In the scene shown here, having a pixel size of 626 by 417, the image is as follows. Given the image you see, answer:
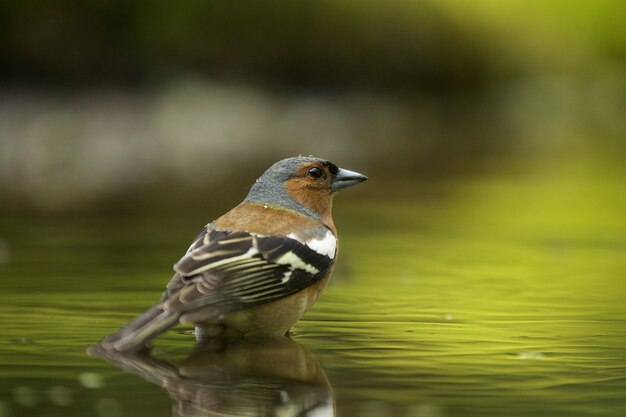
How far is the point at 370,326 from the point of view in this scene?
682cm

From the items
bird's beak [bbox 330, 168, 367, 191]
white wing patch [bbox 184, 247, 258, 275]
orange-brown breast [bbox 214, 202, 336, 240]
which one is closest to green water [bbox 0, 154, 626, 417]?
white wing patch [bbox 184, 247, 258, 275]

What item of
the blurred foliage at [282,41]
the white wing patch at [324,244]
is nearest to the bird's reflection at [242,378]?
the white wing patch at [324,244]

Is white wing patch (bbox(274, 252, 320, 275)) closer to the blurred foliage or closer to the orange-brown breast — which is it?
the orange-brown breast

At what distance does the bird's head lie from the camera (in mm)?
7379

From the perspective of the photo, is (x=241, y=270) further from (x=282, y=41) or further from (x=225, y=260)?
(x=282, y=41)

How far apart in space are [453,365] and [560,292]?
268cm

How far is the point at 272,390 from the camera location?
16.9ft

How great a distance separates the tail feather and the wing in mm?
62

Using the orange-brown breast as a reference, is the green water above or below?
below

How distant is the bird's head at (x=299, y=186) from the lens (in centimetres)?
738

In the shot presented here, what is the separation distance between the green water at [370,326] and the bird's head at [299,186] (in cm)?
61

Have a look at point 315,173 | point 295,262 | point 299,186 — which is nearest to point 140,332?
point 295,262

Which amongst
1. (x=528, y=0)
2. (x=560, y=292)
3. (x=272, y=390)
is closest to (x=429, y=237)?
(x=560, y=292)

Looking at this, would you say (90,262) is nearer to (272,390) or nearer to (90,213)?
(90,213)
